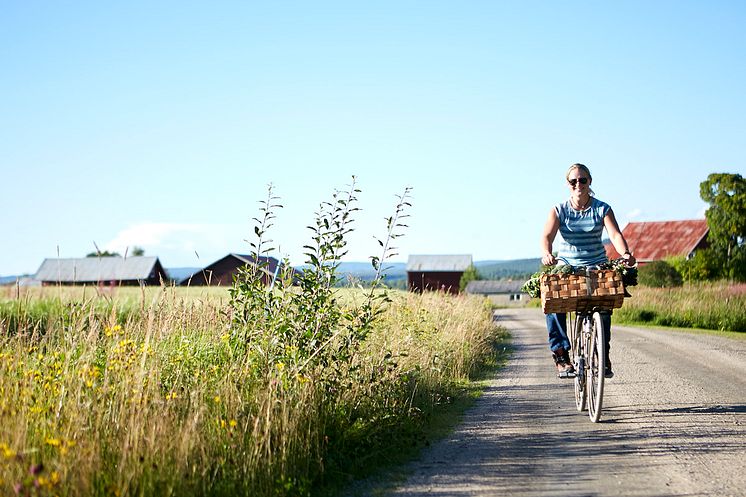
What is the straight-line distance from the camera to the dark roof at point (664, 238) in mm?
62781

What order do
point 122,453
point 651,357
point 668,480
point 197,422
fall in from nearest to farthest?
point 122,453 < point 197,422 < point 668,480 < point 651,357

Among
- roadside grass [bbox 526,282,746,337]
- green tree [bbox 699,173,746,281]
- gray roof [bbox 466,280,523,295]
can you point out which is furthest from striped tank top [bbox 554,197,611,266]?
gray roof [bbox 466,280,523,295]

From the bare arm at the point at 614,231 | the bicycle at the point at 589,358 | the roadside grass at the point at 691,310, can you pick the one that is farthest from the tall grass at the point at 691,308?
the bare arm at the point at 614,231

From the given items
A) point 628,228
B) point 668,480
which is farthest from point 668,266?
point 668,480

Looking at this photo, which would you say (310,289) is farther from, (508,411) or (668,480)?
(668,480)

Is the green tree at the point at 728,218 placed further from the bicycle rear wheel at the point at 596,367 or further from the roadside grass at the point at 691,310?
the bicycle rear wheel at the point at 596,367

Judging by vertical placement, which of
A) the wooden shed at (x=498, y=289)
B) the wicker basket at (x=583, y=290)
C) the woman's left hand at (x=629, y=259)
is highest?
the wooden shed at (x=498, y=289)

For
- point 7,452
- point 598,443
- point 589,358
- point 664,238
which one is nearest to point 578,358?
point 589,358

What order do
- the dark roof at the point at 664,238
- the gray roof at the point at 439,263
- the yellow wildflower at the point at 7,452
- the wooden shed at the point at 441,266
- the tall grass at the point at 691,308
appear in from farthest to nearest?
the gray roof at the point at 439,263, the wooden shed at the point at 441,266, the dark roof at the point at 664,238, the tall grass at the point at 691,308, the yellow wildflower at the point at 7,452

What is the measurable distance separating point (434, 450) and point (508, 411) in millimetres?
2296

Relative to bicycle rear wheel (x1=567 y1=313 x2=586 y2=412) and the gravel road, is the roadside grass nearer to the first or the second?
the gravel road

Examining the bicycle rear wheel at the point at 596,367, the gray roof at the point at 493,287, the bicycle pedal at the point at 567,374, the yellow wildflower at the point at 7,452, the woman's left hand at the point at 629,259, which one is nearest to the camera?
the yellow wildflower at the point at 7,452

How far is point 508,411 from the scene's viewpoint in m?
9.21

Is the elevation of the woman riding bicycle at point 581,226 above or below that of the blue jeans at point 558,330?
above
